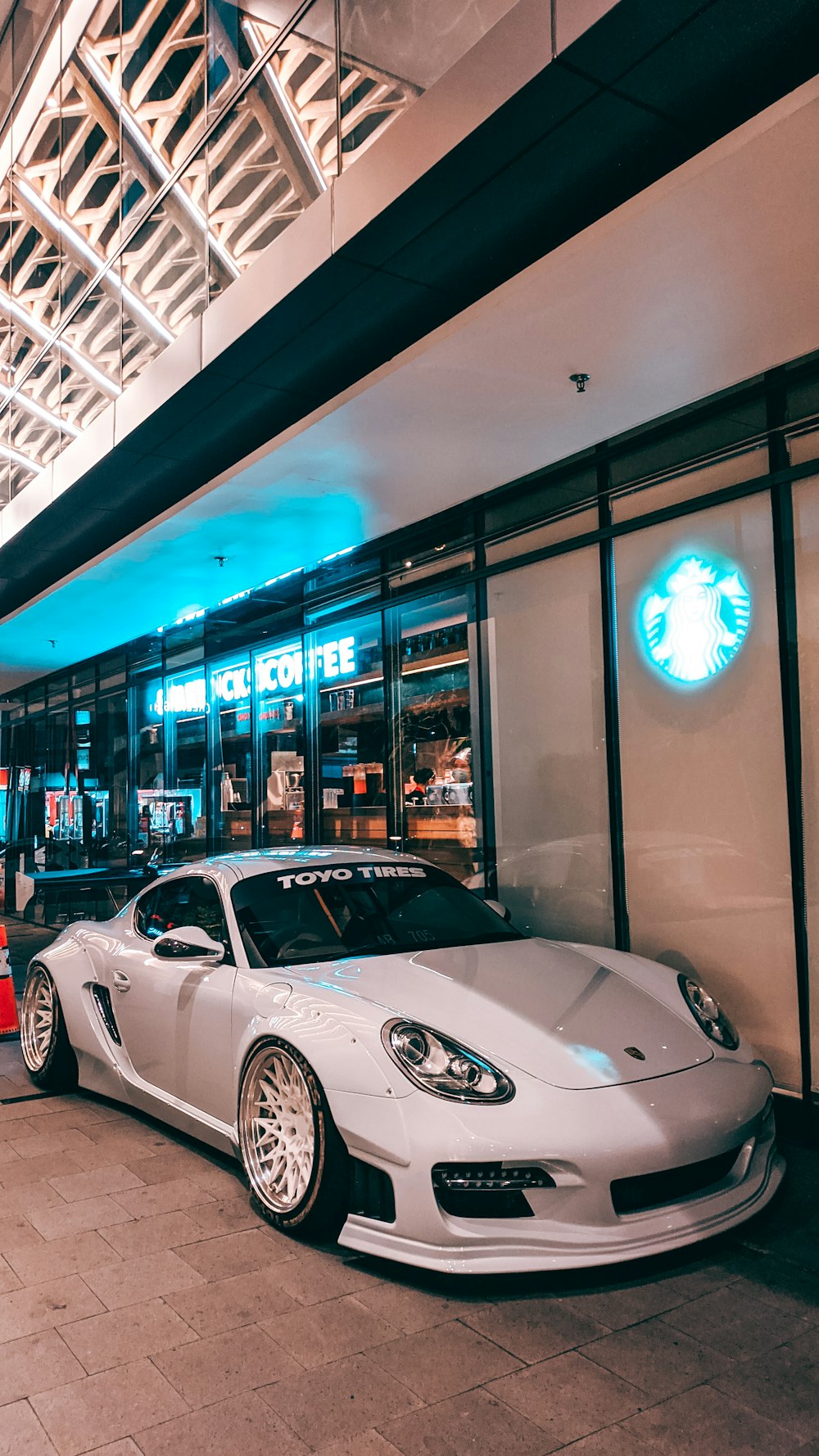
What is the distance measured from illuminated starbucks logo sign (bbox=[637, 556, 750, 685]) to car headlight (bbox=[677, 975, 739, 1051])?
234 cm

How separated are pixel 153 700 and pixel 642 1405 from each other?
44.9ft

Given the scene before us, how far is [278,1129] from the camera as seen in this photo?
3.92 m

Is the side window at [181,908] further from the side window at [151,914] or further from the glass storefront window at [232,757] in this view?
the glass storefront window at [232,757]

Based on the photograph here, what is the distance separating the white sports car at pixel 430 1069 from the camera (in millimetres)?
3242

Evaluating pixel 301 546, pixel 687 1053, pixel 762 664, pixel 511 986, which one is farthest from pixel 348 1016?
pixel 301 546

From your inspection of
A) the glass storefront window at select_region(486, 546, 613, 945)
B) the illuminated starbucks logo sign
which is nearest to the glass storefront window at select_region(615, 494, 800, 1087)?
the illuminated starbucks logo sign

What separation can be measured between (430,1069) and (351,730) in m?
7.02

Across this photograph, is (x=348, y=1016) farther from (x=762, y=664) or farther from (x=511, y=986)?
(x=762, y=664)

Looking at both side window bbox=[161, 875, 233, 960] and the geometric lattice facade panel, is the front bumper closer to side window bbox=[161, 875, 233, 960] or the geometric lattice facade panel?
side window bbox=[161, 875, 233, 960]

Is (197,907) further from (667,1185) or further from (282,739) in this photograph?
(282,739)

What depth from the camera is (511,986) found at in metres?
4.09

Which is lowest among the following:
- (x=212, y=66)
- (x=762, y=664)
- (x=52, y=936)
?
(x=52, y=936)

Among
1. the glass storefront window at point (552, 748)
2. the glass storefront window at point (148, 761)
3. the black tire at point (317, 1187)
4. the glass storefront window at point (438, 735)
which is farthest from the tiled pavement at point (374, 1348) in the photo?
the glass storefront window at point (148, 761)

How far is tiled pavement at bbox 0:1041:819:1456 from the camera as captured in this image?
2.58 metres
